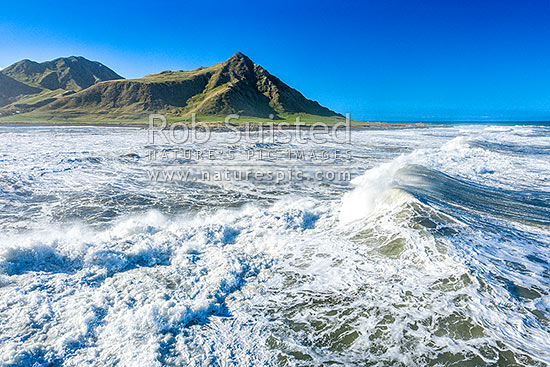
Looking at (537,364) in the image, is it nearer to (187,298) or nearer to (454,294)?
(454,294)

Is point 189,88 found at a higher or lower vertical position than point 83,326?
higher

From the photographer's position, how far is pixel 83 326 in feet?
14.3

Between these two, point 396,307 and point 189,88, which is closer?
point 396,307

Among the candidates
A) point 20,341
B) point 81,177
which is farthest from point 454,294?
point 81,177

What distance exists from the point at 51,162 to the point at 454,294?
2192cm

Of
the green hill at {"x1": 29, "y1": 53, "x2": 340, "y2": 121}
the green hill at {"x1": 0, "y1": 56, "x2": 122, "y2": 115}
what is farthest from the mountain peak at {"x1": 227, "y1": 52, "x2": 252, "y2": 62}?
the green hill at {"x1": 0, "y1": 56, "x2": 122, "y2": 115}

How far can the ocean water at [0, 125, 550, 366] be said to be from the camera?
162 inches

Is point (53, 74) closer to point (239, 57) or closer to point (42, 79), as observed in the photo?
point (42, 79)

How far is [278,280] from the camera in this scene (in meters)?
5.84

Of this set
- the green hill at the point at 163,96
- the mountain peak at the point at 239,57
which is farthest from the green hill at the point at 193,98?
the mountain peak at the point at 239,57

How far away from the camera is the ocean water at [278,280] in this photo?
4105 mm

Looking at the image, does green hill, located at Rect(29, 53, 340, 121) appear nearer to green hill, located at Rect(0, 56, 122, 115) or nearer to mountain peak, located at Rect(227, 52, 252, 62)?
mountain peak, located at Rect(227, 52, 252, 62)

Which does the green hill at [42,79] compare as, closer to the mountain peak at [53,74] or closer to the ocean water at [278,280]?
the mountain peak at [53,74]

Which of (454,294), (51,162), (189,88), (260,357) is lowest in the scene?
(260,357)
